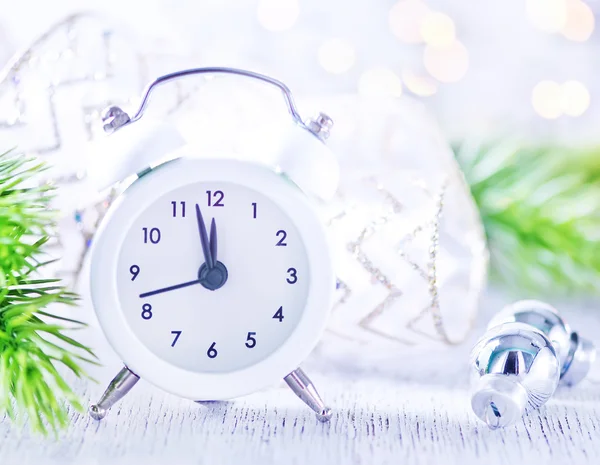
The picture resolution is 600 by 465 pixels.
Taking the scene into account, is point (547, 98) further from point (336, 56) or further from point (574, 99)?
point (336, 56)

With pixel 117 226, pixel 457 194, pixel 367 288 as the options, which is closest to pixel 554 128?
pixel 457 194

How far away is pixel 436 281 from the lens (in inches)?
40.5

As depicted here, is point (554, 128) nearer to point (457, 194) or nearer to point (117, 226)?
point (457, 194)

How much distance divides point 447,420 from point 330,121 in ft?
1.08

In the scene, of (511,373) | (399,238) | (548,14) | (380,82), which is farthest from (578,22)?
(511,373)

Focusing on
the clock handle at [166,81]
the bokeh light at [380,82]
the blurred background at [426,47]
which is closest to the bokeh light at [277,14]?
the blurred background at [426,47]

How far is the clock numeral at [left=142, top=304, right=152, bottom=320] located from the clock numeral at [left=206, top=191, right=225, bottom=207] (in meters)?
0.12

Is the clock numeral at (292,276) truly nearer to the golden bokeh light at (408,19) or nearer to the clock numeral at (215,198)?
the clock numeral at (215,198)

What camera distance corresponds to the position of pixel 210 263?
2.78 feet

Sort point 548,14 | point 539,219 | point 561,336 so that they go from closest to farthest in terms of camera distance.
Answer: point 561,336 < point 539,219 < point 548,14

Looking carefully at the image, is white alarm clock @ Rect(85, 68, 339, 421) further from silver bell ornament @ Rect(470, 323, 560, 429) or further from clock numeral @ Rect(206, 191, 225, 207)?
silver bell ornament @ Rect(470, 323, 560, 429)

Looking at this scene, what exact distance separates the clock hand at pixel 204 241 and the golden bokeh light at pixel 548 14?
105cm

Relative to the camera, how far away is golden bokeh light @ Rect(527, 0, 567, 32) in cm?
165

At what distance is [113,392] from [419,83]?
42.2 inches
